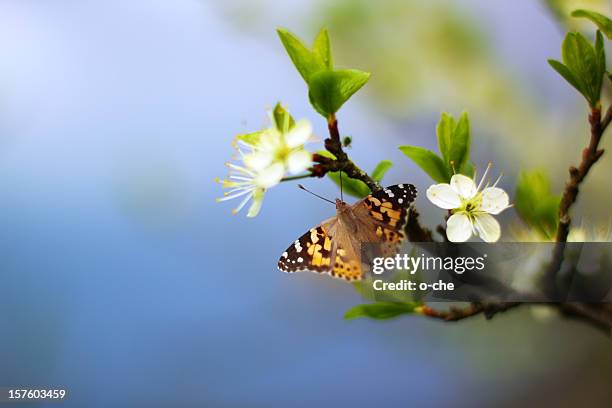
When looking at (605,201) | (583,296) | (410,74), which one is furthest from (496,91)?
(583,296)

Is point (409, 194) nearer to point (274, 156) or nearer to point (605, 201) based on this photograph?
point (274, 156)

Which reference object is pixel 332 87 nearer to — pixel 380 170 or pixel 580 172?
pixel 380 170

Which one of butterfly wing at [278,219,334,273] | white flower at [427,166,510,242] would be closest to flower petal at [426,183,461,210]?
white flower at [427,166,510,242]

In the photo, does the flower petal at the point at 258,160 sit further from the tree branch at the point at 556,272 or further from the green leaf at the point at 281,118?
the tree branch at the point at 556,272

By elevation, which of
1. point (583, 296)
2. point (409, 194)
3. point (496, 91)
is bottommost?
point (583, 296)

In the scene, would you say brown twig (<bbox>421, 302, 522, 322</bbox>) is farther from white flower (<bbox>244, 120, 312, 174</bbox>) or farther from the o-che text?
white flower (<bbox>244, 120, 312, 174</bbox>)

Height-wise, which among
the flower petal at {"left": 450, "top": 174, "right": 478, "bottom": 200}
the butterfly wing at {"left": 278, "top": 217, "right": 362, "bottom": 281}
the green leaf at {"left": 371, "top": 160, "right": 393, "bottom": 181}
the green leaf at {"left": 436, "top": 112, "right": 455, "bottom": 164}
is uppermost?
the green leaf at {"left": 436, "top": 112, "right": 455, "bottom": 164}
